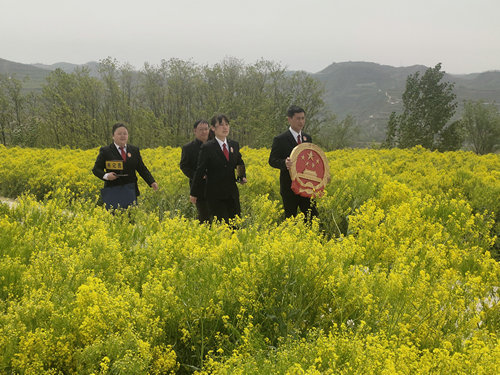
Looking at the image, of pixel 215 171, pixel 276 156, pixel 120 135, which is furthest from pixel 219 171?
pixel 120 135

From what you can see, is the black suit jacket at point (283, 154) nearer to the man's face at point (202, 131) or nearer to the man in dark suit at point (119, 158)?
the man's face at point (202, 131)

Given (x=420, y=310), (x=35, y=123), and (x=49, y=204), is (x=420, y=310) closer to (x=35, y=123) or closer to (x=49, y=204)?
(x=49, y=204)

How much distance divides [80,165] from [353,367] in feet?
39.0

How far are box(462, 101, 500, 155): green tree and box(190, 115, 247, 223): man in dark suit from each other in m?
60.9

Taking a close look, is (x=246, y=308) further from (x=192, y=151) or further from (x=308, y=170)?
(x=192, y=151)

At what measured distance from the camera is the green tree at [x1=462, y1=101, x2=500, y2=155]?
186 feet

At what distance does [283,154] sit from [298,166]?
0.56m

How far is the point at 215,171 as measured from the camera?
5.43 meters

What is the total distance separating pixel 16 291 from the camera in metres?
3.07

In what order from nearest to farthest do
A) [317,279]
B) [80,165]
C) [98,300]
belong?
[98,300] < [317,279] < [80,165]

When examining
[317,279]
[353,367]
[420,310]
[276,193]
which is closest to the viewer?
[353,367]

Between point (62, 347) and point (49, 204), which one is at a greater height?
point (49, 204)

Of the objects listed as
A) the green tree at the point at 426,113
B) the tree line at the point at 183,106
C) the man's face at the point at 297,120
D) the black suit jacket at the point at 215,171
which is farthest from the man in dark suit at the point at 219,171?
the green tree at the point at 426,113

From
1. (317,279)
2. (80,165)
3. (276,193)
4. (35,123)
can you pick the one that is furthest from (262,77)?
(317,279)
